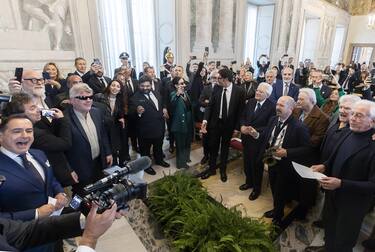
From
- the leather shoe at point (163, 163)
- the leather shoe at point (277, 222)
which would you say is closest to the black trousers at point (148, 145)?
the leather shoe at point (163, 163)

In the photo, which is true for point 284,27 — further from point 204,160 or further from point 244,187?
point 244,187

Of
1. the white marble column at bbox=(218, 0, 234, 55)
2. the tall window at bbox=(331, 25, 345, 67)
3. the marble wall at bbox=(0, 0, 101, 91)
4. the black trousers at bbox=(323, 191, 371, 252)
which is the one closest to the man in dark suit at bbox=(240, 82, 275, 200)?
the black trousers at bbox=(323, 191, 371, 252)

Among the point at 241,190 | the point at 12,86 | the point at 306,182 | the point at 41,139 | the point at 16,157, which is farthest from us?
the point at 241,190

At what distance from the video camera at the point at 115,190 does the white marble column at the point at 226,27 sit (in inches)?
394

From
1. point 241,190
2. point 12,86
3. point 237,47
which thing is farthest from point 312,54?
point 12,86

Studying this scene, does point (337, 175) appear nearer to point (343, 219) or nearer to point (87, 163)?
point (343, 219)

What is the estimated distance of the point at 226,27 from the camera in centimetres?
1034

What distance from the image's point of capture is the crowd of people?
1.77 m

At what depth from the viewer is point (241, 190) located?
397 cm

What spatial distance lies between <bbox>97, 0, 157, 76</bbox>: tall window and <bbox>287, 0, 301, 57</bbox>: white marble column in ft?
31.3

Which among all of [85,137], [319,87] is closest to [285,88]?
[319,87]

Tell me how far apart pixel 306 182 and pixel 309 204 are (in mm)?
405

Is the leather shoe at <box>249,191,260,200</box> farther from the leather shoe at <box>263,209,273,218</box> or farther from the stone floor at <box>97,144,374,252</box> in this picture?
the leather shoe at <box>263,209,273,218</box>

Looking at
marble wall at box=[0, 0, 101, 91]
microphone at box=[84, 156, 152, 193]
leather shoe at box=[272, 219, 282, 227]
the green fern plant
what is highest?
marble wall at box=[0, 0, 101, 91]
